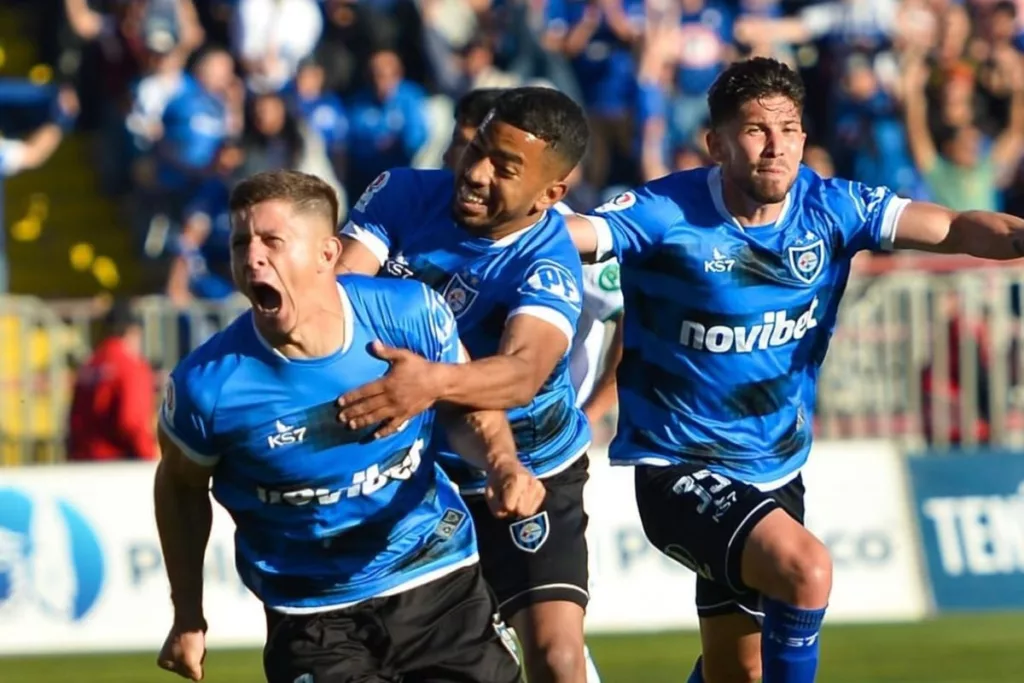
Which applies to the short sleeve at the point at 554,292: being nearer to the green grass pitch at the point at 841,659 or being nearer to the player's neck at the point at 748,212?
the player's neck at the point at 748,212

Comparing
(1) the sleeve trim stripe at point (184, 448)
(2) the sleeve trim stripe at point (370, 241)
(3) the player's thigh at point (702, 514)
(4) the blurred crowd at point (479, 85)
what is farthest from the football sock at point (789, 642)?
(4) the blurred crowd at point (479, 85)

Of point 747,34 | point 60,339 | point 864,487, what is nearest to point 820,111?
point 747,34

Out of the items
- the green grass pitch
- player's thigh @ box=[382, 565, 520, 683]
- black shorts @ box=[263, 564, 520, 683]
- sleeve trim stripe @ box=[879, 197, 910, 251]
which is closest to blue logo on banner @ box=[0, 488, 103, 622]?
the green grass pitch

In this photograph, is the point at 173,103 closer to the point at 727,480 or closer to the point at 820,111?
the point at 820,111

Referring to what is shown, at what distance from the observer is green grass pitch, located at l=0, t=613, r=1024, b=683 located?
1043 cm

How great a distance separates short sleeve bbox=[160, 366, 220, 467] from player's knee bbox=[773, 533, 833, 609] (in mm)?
2181

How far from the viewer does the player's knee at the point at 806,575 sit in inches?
270

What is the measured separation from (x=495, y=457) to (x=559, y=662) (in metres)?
1.43

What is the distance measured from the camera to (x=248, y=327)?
5844mm

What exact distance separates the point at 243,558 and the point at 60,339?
7.91 m

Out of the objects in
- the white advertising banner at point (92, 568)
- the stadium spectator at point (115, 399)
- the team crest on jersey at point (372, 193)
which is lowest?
the white advertising banner at point (92, 568)

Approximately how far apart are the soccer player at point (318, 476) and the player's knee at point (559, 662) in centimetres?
86

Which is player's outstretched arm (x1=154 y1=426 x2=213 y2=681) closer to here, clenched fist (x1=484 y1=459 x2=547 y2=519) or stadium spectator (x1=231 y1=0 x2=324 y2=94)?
clenched fist (x1=484 y1=459 x2=547 y2=519)

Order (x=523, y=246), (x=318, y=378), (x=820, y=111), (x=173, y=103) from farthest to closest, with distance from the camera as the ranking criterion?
(x=820, y=111), (x=173, y=103), (x=523, y=246), (x=318, y=378)
